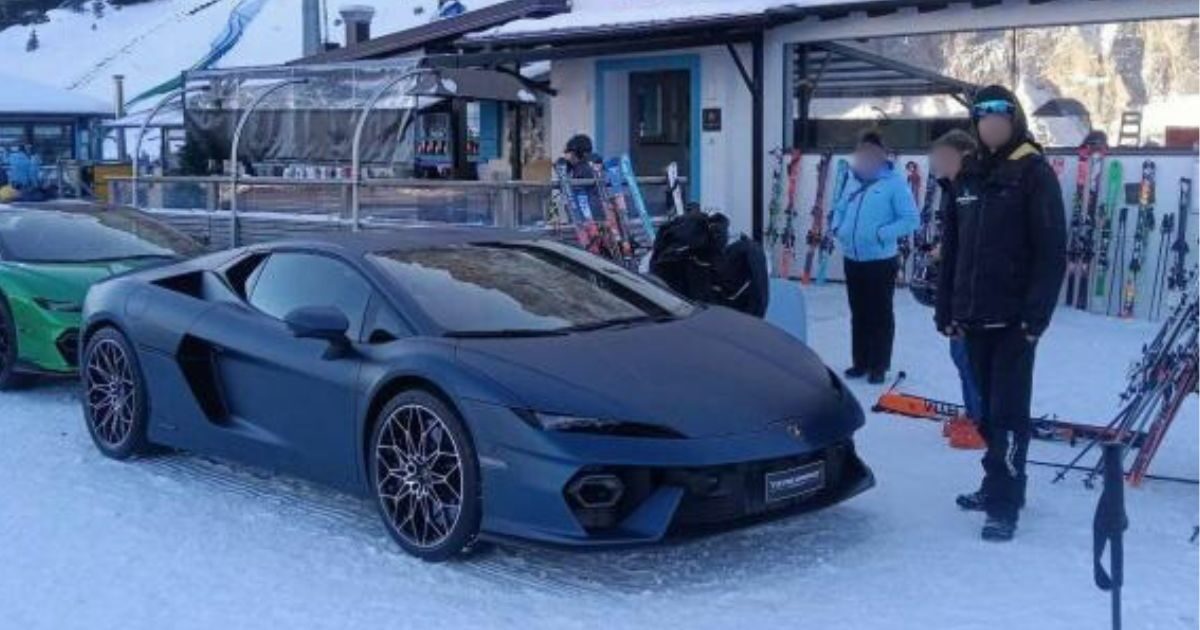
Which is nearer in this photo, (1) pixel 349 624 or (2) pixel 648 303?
(1) pixel 349 624

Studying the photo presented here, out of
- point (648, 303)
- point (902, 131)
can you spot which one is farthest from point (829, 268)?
point (648, 303)

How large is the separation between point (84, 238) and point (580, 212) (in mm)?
3521

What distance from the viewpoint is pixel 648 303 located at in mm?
6328

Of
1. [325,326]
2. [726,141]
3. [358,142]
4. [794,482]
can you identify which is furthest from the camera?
[726,141]

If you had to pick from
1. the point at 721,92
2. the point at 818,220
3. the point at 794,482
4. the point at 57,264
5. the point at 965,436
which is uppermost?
the point at 721,92

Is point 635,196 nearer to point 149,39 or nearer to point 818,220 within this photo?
point 818,220

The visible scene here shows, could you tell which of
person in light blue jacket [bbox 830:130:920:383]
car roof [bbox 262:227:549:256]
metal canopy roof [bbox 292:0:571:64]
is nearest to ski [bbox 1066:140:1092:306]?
person in light blue jacket [bbox 830:130:920:383]

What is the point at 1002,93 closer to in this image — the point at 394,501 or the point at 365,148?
the point at 394,501

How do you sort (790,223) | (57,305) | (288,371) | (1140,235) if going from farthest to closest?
(790,223), (1140,235), (57,305), (288,371)

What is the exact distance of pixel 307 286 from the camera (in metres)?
6.20

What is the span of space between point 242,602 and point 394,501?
73 cm

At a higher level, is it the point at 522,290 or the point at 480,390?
the point at 522,290

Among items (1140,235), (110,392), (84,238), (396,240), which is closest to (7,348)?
(84,238)

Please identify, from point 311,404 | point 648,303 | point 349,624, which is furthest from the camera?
point 648,303
